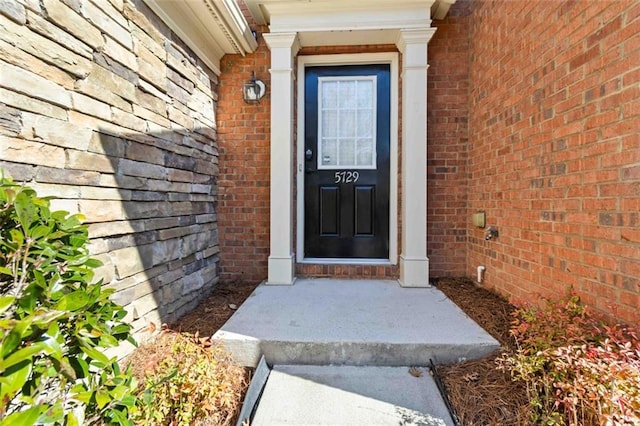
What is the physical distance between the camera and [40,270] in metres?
0.96

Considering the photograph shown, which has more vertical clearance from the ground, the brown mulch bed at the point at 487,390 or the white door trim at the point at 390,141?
the white door trim at the point at 390,141

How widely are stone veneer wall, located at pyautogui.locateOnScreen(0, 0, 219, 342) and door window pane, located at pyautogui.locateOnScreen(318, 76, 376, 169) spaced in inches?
44.9

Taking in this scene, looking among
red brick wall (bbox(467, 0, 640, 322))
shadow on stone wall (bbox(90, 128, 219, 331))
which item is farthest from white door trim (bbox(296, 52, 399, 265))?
shadow on stone wall (bbox(90, 128, 219, 331))

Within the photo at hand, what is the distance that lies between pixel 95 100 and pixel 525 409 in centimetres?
245

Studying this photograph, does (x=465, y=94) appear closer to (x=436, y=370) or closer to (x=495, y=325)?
(x=495, y=325)

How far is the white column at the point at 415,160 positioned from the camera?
2.71 metres

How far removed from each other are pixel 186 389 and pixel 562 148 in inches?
91.9

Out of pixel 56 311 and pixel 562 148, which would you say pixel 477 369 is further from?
pixel 56 311

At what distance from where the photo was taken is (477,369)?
1595 millimetres

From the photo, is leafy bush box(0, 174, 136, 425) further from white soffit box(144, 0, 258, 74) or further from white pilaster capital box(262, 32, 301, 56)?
white pilaster capital box(262, 32, 301, 56)

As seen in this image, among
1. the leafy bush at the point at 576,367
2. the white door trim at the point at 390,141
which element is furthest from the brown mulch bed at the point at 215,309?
the leafy bush at the point at 576,367

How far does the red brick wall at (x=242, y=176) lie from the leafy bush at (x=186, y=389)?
4.82ft

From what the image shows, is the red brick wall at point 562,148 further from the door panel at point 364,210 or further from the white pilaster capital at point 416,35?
the door panel at point 364,210

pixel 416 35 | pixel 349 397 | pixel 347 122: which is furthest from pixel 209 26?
pixel 349 397
